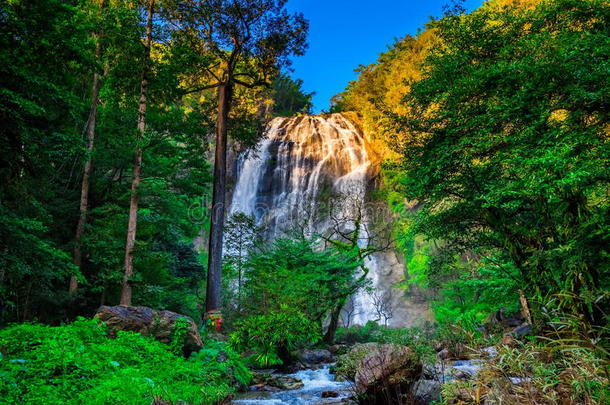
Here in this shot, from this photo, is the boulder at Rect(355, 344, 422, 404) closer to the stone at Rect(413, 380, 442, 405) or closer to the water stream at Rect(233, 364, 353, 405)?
the stone at Rect(413, 380, 442, 405)

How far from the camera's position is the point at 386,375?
565cm

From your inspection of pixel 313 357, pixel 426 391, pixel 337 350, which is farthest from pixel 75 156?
pixel 426 391

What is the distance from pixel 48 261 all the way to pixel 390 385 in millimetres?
6837

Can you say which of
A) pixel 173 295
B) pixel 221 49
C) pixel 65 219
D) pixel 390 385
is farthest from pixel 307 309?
pixel 221 49

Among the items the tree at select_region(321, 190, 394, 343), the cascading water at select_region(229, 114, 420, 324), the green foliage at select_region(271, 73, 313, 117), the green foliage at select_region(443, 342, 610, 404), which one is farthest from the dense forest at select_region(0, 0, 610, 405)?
the green foliage at select_region(271, 73, 313, 117)

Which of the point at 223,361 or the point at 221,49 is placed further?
the point at 221,49

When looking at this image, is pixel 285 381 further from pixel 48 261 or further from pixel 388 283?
pixel 388 283

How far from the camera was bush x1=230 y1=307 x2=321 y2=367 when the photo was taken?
33.4 ft

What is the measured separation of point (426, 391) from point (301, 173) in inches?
984

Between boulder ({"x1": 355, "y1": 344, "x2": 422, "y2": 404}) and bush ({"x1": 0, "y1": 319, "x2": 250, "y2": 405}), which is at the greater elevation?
bush ({"x1": 0, "y1": 319, "x2": 250, "y2": 405})

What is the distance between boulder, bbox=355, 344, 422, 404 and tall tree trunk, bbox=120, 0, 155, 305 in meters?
6.96

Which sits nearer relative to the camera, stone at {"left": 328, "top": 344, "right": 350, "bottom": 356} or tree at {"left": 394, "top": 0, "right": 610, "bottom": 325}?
tree at {"left": 394, "top": 0, "right": 610, "bottom": 325}

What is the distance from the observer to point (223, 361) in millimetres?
7781

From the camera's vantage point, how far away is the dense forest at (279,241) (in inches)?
176
